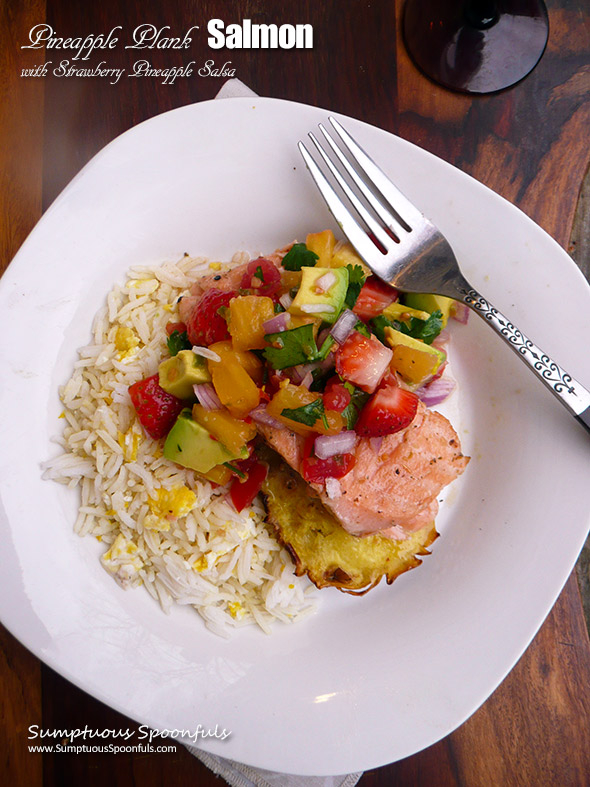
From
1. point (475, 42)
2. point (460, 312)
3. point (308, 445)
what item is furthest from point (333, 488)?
point (475, 42)

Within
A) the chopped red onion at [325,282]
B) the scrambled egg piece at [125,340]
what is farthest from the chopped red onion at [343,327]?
the scrambled egg piece at [125,340]

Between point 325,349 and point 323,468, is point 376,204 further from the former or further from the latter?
point 323,468

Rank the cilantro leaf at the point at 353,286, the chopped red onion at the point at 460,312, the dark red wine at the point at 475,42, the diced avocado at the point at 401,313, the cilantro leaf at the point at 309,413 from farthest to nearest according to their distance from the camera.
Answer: the dark red wine at the point at 475,42
the chopped red onion at the point at 460,312
the diced avocado at the point at 401,313
the cilantro leaf at the point at 353,286
the cilantro leaf at the point at 309,413

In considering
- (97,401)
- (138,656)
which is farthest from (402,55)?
(138,656)

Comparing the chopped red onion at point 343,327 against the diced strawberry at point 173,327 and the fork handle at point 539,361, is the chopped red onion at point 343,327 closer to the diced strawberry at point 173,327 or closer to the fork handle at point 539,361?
the fork handle at point 539,361

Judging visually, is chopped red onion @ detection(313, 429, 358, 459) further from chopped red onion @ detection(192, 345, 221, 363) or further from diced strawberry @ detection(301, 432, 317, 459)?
chopped red onion @ detection(192, 345, 221, 363)

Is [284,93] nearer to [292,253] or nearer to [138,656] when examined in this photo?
[292,253]
